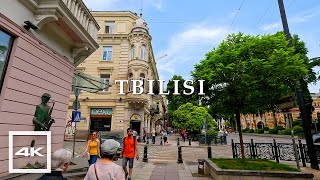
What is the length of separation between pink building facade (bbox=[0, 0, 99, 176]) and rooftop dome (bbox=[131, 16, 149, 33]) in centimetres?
1951

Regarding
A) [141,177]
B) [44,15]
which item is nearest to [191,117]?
[141,177]

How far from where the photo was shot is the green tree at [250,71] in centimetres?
782

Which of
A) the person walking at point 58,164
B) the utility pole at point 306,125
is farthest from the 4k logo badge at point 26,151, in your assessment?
the utility pole at point 306,125

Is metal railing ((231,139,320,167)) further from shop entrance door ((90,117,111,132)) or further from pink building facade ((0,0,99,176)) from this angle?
shop entrance door ((90,117,111,132))

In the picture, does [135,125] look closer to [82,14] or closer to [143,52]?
[143,52]

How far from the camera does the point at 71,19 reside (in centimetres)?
653

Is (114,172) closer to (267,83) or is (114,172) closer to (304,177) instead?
(304,177)

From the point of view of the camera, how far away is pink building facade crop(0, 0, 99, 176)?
16.5 ft

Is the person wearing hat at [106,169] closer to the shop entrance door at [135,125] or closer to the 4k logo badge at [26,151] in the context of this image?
the 4k logo badge at [26,151]

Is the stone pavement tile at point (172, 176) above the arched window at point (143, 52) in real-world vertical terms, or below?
below

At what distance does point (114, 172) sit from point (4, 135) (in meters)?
3.85

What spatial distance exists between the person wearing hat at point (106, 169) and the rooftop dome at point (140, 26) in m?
25.4

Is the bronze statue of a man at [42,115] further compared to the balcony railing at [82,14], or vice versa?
the balcony railing at [82,14]

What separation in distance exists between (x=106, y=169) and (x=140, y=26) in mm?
26268
